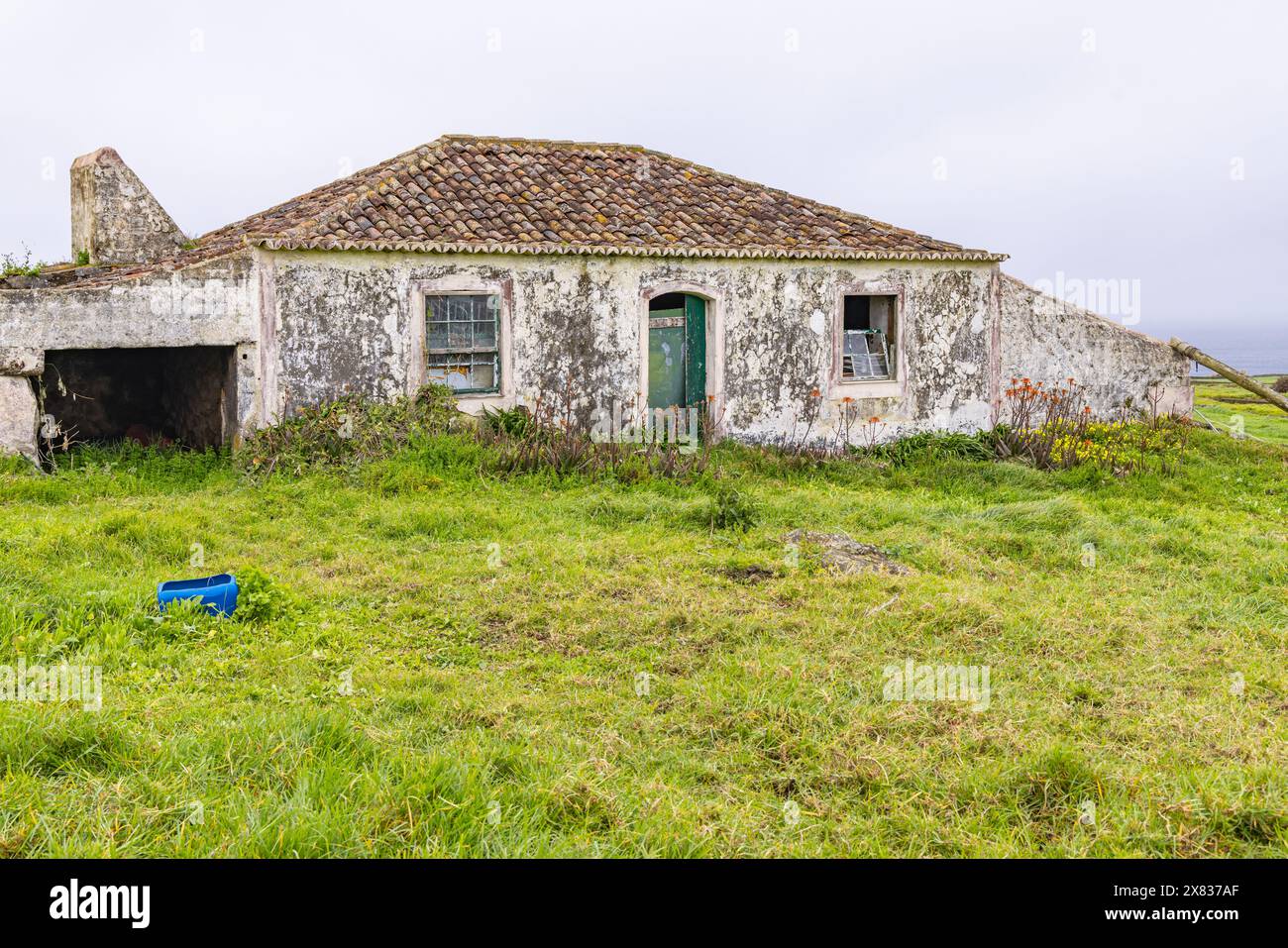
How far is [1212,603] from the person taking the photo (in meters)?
7.19

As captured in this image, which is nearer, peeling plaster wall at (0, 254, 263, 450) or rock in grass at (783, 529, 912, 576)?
rock in grass at (783, 529, 912, 576)

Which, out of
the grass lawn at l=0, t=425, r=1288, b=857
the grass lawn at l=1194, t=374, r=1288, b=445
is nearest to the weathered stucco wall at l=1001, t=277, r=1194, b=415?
the grass lawn at l=1194, t=374, r=1288, b=445

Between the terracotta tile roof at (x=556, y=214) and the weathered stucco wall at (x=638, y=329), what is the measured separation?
27 cm

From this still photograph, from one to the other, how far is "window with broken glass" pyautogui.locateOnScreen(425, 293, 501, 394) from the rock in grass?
17.9 feet

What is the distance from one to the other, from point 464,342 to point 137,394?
5.18m

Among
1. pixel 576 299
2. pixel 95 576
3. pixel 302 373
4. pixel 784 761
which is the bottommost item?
pixel 784 761

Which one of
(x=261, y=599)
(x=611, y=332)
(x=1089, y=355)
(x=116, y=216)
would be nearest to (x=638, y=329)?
(x=611, y=332)

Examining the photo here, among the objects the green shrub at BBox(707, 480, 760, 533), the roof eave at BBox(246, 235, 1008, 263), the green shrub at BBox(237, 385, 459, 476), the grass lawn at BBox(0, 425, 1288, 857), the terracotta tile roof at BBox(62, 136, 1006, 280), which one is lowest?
the grass lawn at BBox(0, 425, 1288, 857)

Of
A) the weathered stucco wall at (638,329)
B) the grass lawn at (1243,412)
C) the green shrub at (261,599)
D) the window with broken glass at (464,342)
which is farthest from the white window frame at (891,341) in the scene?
the green shrub at (261,599)

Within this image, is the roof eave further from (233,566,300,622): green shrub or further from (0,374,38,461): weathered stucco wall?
(233,566,300,622): green shrub

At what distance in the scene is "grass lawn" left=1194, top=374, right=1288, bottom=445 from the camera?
672 inches
